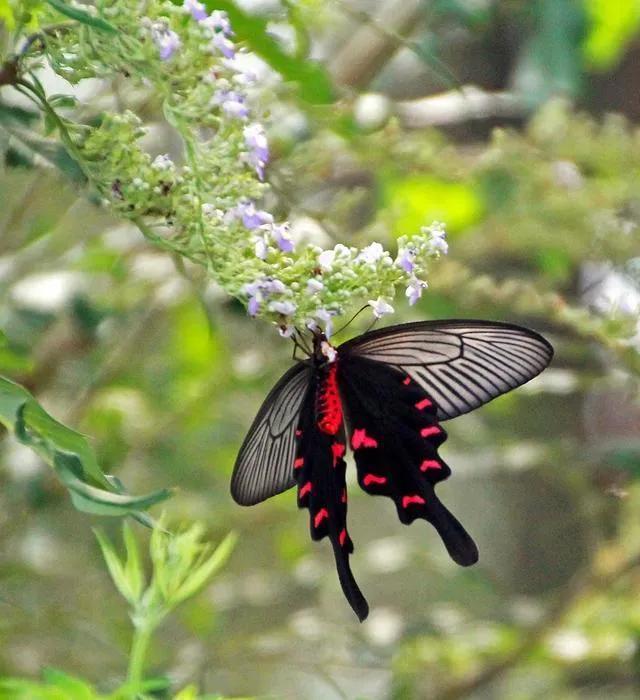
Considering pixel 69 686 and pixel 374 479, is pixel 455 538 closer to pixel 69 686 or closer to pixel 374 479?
pixel 374 479

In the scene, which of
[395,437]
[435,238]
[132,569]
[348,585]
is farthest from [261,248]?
[395,437]

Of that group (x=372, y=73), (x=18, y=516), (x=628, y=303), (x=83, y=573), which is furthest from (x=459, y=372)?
(x=83, y=573)

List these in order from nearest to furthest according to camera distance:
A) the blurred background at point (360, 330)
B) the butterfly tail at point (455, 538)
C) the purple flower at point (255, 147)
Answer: the purple flower at point (255, 147)
the butterfly tail at point (455, 538)
the blurred background at point (360, 330)

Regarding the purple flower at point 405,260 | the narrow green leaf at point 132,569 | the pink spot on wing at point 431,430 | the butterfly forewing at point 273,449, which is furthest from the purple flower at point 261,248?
the pink spot on wing at point 431,430

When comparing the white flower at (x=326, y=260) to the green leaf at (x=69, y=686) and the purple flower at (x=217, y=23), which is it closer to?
the purple flower at (x=217, y=23)

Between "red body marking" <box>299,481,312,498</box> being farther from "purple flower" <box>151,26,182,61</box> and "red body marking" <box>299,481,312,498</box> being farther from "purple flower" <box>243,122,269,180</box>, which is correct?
"purple flower" <box>151,26,182,61</box>

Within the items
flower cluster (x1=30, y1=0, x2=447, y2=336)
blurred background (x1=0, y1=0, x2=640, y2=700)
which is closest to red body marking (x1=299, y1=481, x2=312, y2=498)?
blurred background (x1=0, y1=0, x2=640, y2=700)

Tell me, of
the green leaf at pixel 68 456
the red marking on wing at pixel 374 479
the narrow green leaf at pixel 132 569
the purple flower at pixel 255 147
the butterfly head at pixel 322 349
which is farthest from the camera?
the red marking on wing at pixel 374 479
